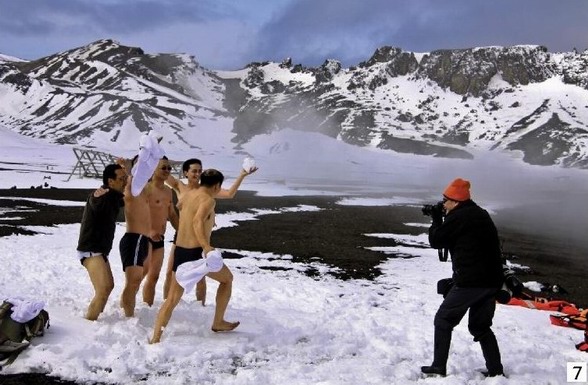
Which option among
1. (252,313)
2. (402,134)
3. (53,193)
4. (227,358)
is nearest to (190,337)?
(227,358)

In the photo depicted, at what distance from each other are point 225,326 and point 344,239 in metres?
11.9

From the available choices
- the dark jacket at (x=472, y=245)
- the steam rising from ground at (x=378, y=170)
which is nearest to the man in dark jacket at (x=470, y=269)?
the dark jacket at (x=472, y=245)

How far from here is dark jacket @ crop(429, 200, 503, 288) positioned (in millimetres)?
5484

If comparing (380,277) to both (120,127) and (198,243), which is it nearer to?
(198,243)

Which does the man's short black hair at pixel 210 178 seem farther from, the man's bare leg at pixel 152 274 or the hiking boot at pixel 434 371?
the hiking boot at pixel 434 371

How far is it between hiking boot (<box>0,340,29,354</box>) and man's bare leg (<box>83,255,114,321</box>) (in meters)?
1.16

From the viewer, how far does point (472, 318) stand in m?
5.61

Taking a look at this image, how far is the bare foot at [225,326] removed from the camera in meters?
6.92

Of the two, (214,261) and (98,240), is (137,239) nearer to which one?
(98,240)

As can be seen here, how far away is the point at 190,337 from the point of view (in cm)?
664

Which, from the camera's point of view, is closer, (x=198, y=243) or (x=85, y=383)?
(x=85, y=383)

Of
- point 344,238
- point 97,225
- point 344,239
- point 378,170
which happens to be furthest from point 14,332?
point 378,170

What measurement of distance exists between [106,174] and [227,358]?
2814mm

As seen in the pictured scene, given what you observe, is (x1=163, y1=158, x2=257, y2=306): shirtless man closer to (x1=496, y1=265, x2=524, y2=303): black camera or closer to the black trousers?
the black trousers
